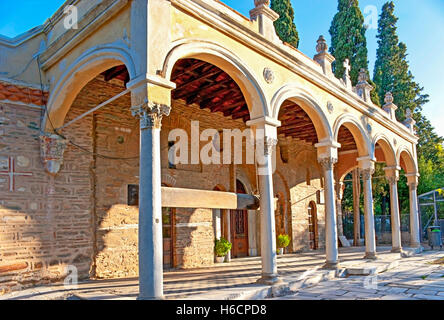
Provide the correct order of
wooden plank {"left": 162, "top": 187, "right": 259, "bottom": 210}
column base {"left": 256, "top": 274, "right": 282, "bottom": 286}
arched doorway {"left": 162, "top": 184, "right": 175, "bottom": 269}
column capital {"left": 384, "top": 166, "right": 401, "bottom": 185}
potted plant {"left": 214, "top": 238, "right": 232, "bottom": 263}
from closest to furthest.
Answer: wooden plank {"left": 162, "top": 187, "right": 259, "bottom": 210}
column base {"left": 256, "top": 274, "right": 282, "bottom": 286}
arched doorway {"left": 162, "top": 184, "right": 175, "bottom": 269}
potted plant {"left": 214, "top": 238, "right": 232, "bottom": 263}
column capital {"left": 384, "top": 166, "right": 401, "bottom": 185}

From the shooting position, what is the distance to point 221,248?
1102 centimetres

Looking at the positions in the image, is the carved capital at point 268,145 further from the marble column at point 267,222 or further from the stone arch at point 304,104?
the stone arch at point 304,104

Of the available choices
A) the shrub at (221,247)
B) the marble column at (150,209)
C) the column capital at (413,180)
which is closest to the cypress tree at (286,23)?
the column capital at (413,180)

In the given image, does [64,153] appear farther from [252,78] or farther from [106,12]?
[252,78]

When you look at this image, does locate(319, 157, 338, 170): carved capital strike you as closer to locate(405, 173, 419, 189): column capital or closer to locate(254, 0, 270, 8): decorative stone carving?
locate(254, 0, 270, 8): decorative stone carving

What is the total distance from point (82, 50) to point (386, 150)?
1127 centimetres

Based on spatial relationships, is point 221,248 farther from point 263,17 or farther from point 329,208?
point 263,17

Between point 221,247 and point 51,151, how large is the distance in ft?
18.0

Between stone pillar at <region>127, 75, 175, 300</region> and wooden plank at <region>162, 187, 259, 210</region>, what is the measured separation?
1145mm

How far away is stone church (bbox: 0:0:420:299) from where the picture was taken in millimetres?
5852

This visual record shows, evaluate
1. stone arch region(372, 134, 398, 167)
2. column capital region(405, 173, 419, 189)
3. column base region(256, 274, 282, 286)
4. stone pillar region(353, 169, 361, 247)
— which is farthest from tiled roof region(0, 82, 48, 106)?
stone pillar region(353, 169, 361, 247)

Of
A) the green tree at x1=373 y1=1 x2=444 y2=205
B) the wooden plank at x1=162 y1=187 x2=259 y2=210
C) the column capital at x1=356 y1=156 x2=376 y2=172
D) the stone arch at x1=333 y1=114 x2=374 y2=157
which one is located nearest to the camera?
the wooden plank at x1=162 y1=187 x2=259 y2=210

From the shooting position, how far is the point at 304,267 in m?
9.70

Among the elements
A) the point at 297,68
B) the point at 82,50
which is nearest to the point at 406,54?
the point at 297,68
